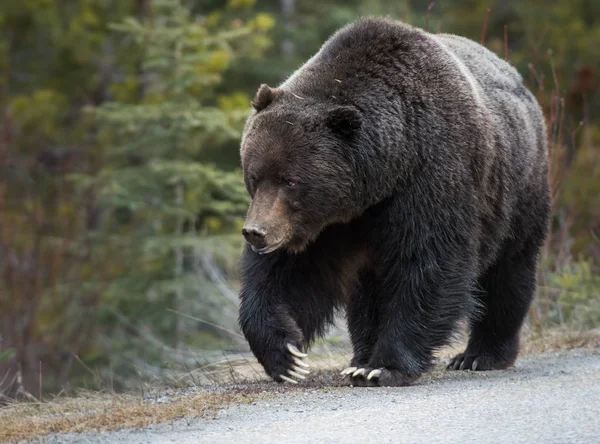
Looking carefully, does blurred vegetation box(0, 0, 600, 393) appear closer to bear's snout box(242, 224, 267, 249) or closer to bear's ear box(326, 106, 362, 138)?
bear's ear box(326, 106, 362, 138)

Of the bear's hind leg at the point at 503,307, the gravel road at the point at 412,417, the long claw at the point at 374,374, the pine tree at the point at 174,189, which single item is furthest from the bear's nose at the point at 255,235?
the pine tree at the point at 174,189

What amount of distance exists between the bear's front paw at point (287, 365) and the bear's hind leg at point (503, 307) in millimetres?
1715

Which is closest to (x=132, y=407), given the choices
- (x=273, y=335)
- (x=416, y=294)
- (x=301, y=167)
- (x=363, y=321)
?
(x=273, y=335)

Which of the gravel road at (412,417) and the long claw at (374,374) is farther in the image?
the long claw at (374,374)

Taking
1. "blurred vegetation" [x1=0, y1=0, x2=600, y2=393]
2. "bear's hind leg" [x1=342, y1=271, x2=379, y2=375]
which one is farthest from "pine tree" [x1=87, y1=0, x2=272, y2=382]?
"bear's hind leg" [x1=342, y1=271, x2=379, y2=375]

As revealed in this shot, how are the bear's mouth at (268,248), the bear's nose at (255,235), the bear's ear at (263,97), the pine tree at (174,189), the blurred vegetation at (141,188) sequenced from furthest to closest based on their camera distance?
the pine tree at (174,189) → the blurred vegetation at (141,188) → the bear's ear at (263,97) → the bear's mouth at (268,248) → the bear's nose at (255,235)

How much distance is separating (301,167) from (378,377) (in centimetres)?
132

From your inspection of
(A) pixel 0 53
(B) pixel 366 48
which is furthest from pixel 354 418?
(A) pixel 0 53

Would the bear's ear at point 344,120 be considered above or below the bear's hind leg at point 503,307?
above

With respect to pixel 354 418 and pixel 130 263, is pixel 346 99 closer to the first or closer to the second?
pixel 354 418

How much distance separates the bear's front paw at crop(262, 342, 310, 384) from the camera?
5.92 meters

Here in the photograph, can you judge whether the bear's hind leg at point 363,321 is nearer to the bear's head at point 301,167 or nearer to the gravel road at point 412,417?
the bear's head at point 301,167

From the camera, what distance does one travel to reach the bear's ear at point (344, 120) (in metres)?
5.88

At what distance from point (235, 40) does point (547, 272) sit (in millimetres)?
6457
